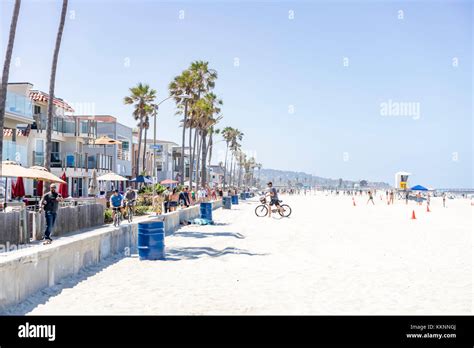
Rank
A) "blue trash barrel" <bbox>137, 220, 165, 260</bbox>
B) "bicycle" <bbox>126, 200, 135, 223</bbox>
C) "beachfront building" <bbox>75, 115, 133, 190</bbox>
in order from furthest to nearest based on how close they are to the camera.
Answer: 1. "beachfront building" <bbox>75, 115, 133, 190</bbox>
2. "bicycle" <bbox>126, 200, 135, 223</bbox>
3. "blue trash barrel" <bbox>137, 220, 165, 260</bbox>

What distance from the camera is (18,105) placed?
30281 millimetres

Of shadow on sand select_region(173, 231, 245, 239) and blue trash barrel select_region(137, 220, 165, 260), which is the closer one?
blue trash barrel select_region(137, 220, 165, 260)

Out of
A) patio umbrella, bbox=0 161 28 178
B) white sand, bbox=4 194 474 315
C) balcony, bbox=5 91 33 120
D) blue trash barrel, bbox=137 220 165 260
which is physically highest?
balcony, bbox=5 91 33 120

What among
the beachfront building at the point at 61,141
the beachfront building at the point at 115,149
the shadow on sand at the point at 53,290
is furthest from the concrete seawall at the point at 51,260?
the beachfront building at the point at 115,149

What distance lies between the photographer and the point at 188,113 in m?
55.7

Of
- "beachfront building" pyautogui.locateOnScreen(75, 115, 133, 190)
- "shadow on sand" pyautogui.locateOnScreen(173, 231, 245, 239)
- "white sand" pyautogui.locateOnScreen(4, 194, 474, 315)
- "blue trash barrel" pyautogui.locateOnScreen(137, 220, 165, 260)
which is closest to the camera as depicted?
"white sand" pyautogui.locateOnScreen(4, 194, 474, 315)

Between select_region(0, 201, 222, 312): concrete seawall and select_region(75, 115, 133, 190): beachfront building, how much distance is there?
34.2m

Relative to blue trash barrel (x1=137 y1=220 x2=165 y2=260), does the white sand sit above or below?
below

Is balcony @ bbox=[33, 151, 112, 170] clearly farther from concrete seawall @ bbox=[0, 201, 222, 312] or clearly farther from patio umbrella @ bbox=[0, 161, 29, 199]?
concrete seawall @ bbox=[0, 201, 222, 312]

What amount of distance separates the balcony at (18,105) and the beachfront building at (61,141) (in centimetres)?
215

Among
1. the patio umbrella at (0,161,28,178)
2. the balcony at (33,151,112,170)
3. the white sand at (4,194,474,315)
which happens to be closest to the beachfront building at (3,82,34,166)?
the balcony at (33,151,112,170)

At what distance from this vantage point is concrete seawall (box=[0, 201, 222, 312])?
8125 mm

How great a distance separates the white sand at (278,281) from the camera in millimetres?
8297
